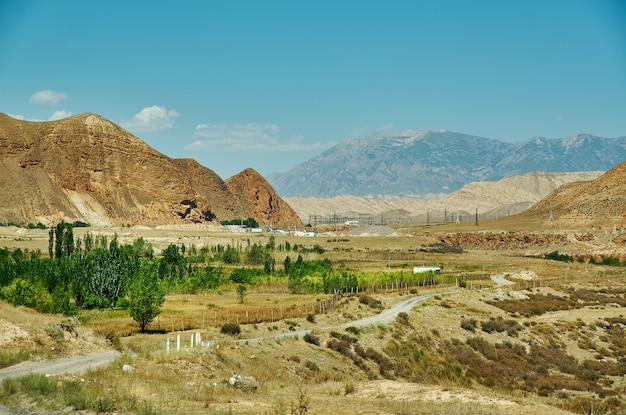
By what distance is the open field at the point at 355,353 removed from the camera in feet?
81.5

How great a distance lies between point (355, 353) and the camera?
1772 inches

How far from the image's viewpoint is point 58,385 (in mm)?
23391

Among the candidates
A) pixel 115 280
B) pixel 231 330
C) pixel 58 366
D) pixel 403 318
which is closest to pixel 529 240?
pixel 403 318

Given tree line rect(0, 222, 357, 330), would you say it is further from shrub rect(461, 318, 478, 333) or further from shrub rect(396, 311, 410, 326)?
shrub rect(461, 318, 478, 333)

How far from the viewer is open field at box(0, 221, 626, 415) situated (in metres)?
24.8

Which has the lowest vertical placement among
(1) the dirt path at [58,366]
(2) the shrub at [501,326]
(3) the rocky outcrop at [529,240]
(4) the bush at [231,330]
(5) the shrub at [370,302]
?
(2) the shrub at [501,326]

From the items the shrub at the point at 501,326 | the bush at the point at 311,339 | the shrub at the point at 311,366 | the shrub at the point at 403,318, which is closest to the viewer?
the shrub at the point at 311,366

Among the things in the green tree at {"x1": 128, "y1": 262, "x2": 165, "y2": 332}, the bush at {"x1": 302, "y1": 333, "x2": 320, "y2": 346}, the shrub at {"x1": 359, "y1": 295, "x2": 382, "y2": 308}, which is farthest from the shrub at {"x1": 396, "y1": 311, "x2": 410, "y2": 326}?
the green tree at {"x1": 128, "y1": 262, "x2": 165, "y2": 332}

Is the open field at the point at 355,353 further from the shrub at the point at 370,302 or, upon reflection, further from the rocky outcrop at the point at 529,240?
the rocky outcrop at the point at 529,240

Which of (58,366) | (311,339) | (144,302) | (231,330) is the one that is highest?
(144,302)

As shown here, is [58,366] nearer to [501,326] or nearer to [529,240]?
[501,326]

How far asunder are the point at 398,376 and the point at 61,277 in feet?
118

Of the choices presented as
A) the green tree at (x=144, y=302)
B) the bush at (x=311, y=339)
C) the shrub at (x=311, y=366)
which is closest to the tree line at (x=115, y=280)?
the green tree at (x=144, y=302)

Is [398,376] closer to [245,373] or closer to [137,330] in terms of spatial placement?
[245,373]
